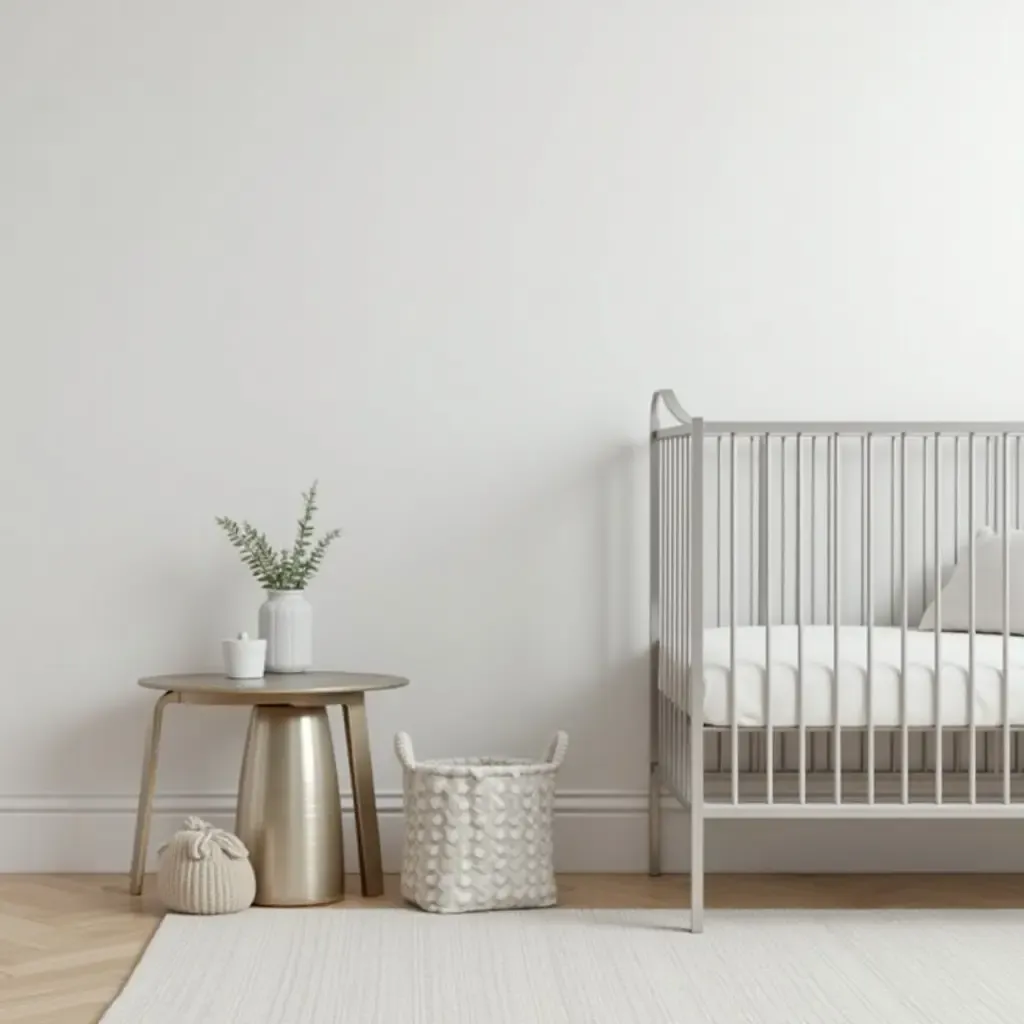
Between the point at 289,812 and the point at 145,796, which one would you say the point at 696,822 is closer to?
the point at 289,812

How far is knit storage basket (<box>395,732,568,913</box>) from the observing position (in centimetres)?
288

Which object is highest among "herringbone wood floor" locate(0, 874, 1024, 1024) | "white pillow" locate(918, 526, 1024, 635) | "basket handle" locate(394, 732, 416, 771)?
"white pillow" locate(918, 526, 1024, 635)

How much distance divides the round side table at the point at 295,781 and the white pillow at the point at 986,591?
3.81 ft

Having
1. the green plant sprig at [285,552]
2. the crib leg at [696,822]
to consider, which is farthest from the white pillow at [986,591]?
the green plant sprig at [285,552]

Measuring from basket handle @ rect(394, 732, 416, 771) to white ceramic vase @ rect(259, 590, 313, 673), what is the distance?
267 mm

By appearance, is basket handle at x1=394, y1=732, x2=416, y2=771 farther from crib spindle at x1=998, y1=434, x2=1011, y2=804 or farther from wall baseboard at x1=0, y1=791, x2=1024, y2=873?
crib spindle at x1=998, y1=434, x2=1011, y2=804

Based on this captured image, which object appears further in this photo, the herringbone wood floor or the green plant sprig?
the green plant sprig

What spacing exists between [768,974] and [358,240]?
5.75 ft

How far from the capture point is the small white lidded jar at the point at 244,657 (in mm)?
3016

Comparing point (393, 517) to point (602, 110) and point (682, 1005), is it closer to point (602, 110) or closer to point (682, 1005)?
point (602, 110)

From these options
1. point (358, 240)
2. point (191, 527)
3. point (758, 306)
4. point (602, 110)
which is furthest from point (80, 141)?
point (758, 306)

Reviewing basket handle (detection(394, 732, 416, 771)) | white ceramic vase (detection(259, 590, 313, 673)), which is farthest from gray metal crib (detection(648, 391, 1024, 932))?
white ceramic vase (detection(259, 590, 313, 673))

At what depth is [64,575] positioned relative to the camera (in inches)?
130

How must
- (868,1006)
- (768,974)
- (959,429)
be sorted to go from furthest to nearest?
(959,429) → (768,974) → (868,1006)
